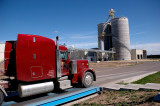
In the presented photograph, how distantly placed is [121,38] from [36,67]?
7659 cm

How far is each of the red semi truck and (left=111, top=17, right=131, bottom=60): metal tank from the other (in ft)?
243

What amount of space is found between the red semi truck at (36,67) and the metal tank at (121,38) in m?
74.2

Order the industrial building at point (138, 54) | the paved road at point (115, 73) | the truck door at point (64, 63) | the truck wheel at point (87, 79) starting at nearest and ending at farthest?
the truck door at point (64, 63) < the truck wheel at point (87, 79) < the paved road at point (115, 73) < the industrial building at point (138, 54)

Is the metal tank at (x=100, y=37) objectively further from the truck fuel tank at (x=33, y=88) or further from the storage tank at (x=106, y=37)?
the truck fuel tank at (x=33, y=88)

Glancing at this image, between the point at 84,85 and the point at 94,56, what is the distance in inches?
2782

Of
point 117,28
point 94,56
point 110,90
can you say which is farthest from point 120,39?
point 110,90

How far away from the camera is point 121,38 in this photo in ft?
256

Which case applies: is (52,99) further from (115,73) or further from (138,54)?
(138,54)

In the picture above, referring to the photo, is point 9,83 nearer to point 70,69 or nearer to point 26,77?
point 26,77

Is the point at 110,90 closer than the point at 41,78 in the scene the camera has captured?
No

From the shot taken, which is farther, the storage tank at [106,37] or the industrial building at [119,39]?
the storage tank at [106,37]

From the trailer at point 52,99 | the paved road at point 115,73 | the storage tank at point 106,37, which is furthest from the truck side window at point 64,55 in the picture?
the storage tank at point 106,37

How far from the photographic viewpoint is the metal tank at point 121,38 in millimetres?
78250

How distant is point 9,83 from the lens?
6508 millimetres
